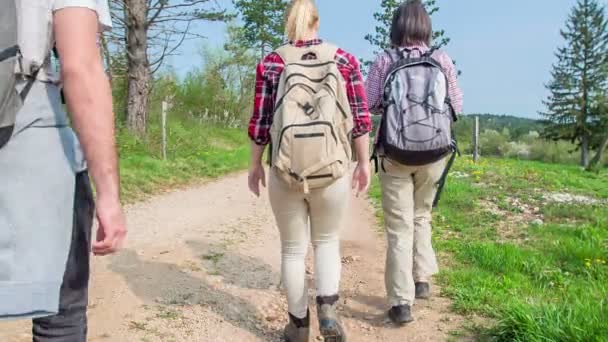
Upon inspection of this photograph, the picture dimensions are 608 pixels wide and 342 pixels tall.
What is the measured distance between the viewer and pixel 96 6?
4.31ft

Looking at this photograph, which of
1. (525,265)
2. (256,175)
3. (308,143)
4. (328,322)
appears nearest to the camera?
(308,143)

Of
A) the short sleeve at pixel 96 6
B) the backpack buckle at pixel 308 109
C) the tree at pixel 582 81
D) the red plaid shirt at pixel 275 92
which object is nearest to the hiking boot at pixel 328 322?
the red plaid shirt at pixel 275 92

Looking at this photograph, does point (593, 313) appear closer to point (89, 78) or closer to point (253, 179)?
point (253, 179)

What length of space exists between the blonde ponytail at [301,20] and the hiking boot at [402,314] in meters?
1.60

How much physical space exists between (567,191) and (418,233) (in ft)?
20.4

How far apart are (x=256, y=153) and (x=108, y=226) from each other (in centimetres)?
139

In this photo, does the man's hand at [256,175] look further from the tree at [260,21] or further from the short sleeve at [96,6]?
the tree at [260,21]

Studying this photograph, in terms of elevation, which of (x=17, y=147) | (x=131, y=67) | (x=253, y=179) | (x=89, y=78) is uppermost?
(x=131, y=67)

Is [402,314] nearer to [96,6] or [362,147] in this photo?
[362,147]

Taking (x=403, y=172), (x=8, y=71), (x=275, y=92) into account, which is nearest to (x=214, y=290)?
(x=403, y=172)

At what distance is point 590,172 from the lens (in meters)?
15.6

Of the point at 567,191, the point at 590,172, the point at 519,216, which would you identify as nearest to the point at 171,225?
the point at 519,216

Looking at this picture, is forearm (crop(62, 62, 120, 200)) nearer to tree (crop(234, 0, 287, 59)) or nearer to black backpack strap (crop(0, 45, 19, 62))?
black backpack strap (crop(0, 45, 19, 62))

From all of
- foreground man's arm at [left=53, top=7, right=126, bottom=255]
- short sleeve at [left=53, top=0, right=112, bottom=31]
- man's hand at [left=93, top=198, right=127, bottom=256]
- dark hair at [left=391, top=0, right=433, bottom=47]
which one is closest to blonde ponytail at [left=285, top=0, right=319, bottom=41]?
dark hair at [left=391, top=0, right=433, bottom=47]
